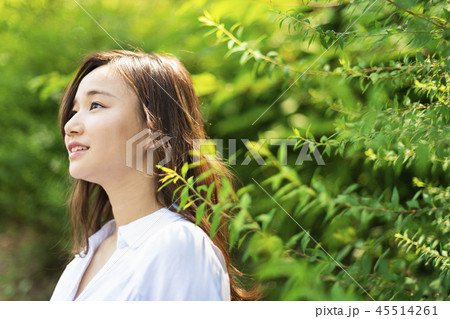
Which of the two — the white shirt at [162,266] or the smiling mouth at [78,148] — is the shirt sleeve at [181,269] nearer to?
the white shirt at [162,266]

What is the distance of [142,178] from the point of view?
78 centimetres

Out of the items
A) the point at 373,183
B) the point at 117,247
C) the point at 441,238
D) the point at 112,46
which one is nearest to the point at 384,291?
the point at 441,238

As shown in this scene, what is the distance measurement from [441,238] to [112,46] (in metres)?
0.95

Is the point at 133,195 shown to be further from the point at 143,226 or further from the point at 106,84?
the point at 106,84

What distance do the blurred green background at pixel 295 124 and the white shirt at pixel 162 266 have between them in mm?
82

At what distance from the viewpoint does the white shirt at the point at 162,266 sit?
67 centimetres

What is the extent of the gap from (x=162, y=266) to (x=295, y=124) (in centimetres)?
38

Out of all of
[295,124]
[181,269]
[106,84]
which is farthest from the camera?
[295,124]

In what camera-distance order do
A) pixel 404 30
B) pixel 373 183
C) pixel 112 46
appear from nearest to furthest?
1. pixel 404 30
2. pixel 373 183
3. pixel 112 46

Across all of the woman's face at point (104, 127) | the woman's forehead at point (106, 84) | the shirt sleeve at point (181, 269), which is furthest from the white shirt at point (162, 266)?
the woman's forehead at point (106, 84)

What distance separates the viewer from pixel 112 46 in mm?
1250

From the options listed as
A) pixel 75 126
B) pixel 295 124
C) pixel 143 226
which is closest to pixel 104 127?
pixel 75 126

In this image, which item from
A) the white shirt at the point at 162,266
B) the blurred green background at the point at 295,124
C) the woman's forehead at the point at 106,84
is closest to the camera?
the blurred green background at the point at 295,124

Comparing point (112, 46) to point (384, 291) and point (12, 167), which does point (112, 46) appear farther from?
point (384, 291)
